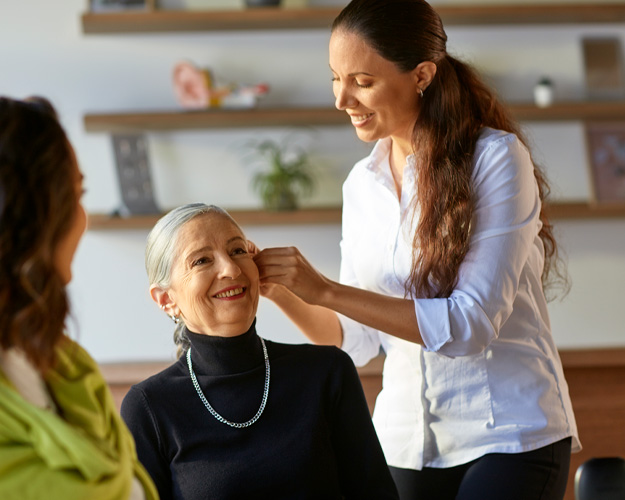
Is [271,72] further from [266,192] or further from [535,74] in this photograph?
[535,74]

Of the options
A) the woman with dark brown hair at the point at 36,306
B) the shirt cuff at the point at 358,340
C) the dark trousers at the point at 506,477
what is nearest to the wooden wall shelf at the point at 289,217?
the shirt cuff at the point at 358,340

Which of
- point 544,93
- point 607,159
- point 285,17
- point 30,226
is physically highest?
point 285,17

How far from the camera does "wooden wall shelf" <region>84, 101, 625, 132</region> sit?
3482 millimetres

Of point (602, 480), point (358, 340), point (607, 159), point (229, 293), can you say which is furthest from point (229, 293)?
point (607, 159)

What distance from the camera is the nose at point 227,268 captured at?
70.4 inches

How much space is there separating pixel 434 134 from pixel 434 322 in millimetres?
445

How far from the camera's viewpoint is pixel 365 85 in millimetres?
1831

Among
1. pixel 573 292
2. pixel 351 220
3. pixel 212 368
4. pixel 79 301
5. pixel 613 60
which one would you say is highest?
pixel 613 60

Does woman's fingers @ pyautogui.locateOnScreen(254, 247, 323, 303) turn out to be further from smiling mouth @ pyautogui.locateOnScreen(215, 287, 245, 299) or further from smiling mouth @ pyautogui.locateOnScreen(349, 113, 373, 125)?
smiling mouth @ pyautogui.locateOnScreen(349, 113, 373, 125)

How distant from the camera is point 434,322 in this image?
1704 mm

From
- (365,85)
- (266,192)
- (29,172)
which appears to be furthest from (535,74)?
(29,172)

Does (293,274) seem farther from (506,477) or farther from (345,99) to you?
(506,477)

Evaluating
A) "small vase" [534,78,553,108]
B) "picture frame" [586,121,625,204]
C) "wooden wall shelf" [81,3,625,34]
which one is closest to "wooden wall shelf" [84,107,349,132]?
"wooden wall shelf" [81,3,625,34]

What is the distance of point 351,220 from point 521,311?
1.71ft
